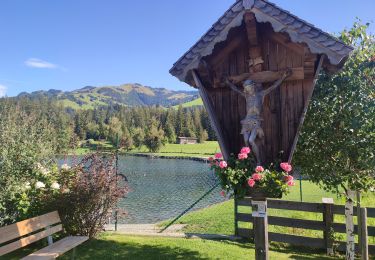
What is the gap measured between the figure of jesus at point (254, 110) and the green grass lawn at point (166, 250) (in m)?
3.50

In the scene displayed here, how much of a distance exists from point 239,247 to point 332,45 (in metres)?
5.97

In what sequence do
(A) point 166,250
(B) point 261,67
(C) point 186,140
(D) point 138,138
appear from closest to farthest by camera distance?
(B) point 261,67 → (A) point 166,250 → (D) point 138,138 → (C) point 186,140

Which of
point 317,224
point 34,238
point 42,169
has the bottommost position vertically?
point 317,224

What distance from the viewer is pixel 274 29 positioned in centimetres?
592

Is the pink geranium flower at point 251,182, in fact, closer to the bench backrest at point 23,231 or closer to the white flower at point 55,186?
the bench backrest at point 23,231

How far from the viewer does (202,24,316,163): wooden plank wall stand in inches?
260

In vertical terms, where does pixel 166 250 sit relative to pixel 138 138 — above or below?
below

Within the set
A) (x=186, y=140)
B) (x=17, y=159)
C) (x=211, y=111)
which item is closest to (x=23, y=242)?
(x=17, y=159)

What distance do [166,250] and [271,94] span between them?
4.67 metres

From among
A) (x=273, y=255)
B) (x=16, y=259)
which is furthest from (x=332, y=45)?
(x=16, y=259)

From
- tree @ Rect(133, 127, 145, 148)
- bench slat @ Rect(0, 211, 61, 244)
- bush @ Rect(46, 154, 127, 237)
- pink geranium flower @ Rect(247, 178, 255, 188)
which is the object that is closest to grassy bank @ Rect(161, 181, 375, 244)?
bush @ Rect(46, 154, 127, 237)

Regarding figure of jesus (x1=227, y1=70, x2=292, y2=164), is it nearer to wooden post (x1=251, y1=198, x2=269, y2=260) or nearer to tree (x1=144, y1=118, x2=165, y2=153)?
wooden post (x1=251, y1=198, x2=269, y2=260)

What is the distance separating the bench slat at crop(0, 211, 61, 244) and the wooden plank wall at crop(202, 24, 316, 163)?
3993 mm

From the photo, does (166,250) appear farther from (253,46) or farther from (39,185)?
(253,46)
